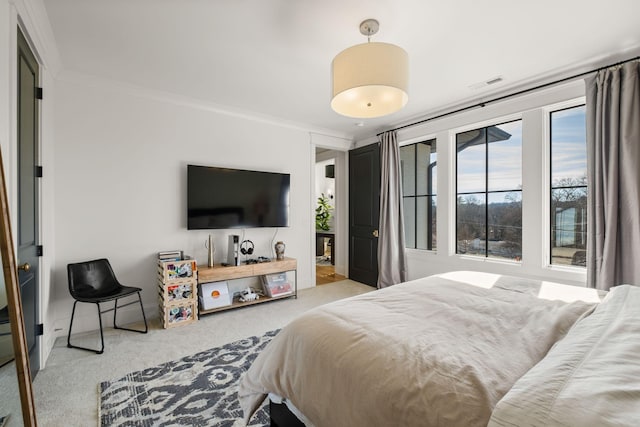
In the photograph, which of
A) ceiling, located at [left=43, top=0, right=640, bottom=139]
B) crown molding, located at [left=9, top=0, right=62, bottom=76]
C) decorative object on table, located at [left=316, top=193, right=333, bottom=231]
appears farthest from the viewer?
decorative object on table, located at [left=316, top=193, right=333, bottom=231]

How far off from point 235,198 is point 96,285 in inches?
64.3

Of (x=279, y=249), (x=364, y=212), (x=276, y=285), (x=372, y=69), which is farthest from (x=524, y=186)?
(x=276, y=285)

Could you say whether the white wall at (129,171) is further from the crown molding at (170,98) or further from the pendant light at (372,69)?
the pendant light at (372,69)

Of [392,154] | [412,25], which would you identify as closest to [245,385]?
[412,25]

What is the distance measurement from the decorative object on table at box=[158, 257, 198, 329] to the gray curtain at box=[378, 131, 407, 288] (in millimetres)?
2553

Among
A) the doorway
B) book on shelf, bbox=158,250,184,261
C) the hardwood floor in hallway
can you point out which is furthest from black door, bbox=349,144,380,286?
book on shelf, bbox=158,250,184,261

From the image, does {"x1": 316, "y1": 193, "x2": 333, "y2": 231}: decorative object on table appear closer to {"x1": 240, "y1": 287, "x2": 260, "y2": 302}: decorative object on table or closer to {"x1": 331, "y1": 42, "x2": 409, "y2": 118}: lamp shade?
{"x1": 240, "y1": 287, "x2": 260, "y2": 302}: decorative object on table

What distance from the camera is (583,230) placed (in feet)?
9.09

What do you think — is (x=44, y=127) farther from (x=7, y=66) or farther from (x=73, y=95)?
(x=7, y=66)

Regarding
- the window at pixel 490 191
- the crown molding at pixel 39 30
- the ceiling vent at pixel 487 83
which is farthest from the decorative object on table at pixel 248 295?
the ceiling vent at pixel 487 83

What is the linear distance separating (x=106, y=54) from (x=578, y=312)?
3692 mm

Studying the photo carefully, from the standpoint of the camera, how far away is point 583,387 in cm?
69

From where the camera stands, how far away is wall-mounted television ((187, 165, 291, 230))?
133 inches

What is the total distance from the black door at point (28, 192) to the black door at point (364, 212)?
376 centimetres
